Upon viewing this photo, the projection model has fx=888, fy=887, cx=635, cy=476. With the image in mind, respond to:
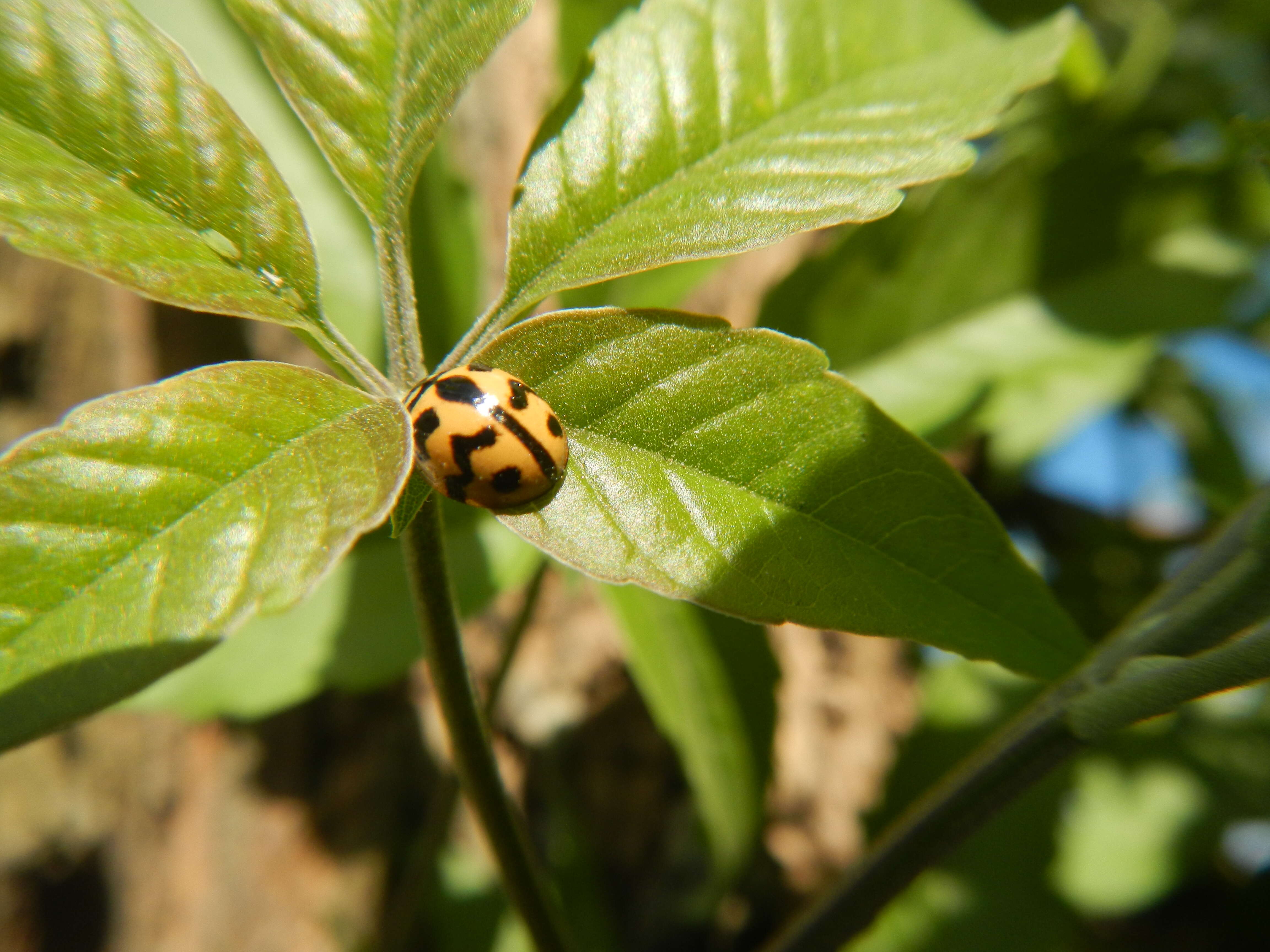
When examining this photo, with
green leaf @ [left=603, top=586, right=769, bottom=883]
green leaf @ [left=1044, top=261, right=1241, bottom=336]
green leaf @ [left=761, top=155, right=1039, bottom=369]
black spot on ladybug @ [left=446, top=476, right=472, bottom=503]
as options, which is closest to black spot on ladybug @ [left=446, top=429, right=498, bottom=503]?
black spot on ladybug @ [left=446, top=476, right=472, bottom=503]

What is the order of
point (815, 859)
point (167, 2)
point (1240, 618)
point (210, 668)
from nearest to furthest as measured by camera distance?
point (1240, 618)
point (210, 668)
point (167, 2)
point (815, 859)

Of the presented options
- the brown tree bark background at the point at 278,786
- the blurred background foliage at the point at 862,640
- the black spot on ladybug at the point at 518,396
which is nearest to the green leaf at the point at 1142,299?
the blurred background foliage at the point at 862,640

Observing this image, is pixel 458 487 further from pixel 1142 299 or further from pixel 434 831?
pixel 1142 299

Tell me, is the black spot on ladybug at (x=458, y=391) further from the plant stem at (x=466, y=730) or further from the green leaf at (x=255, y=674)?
the green leaf at (x=255, y=674)

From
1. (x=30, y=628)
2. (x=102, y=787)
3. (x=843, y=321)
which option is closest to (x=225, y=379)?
(x=30, y=628)

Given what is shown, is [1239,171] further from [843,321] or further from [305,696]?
[305,696]

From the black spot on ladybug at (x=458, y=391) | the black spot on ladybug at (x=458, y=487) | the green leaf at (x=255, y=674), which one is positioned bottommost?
the green leaf at (x=255, y=674)
